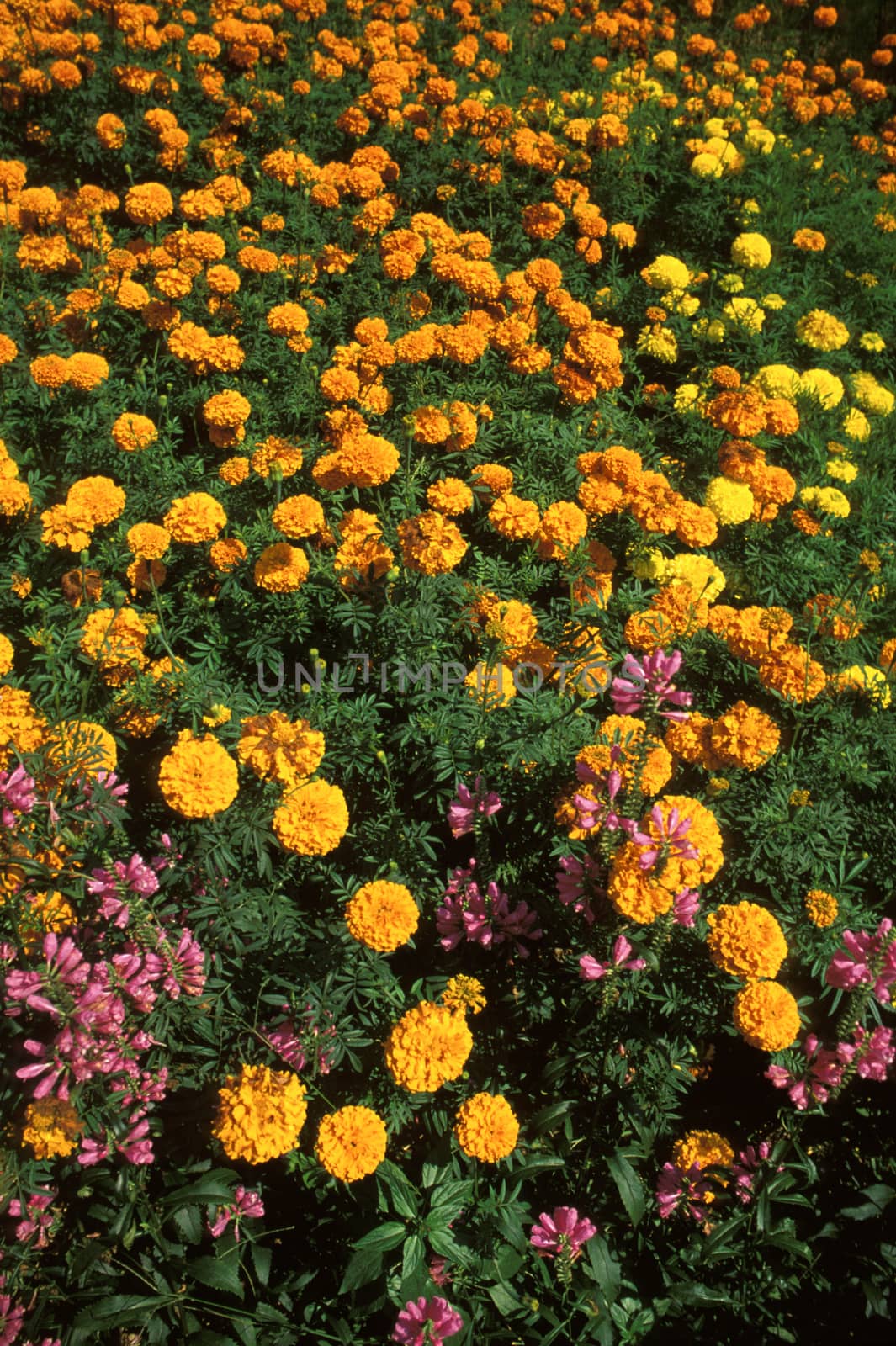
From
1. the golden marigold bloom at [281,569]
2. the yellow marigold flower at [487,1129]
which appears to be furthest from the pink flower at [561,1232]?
the golden marigold bloom at [281,569]

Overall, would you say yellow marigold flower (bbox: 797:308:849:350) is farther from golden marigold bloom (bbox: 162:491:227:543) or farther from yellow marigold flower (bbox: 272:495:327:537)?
golden marigold bloom (bbox: 162:491:227:543)

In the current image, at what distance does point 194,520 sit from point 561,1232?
7.59 feet

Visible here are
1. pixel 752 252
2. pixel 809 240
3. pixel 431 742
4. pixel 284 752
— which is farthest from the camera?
pixel 809 240

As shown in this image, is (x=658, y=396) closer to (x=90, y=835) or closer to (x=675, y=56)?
(x=90, y=835)

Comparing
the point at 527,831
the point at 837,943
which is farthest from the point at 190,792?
the point at 837,943

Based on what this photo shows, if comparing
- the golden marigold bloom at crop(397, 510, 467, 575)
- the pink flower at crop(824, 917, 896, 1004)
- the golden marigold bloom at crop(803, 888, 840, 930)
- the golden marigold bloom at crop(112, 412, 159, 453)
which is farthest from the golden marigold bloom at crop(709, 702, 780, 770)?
the golden marigold bloom at crop(112, 412, 159, 453)

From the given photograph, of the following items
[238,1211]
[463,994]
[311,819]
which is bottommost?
[238,1211]

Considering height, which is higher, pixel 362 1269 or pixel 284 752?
pixel 284 752

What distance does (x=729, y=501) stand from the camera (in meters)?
3.46

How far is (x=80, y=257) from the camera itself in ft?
13.8

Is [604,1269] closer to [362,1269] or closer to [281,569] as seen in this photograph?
[362,1269]

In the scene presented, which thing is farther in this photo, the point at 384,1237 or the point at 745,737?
the point at 745,737

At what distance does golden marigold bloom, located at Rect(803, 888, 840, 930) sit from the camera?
95.3 inches

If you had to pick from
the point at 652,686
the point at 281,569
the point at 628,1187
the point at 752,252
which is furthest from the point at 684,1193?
the point at 752,252
